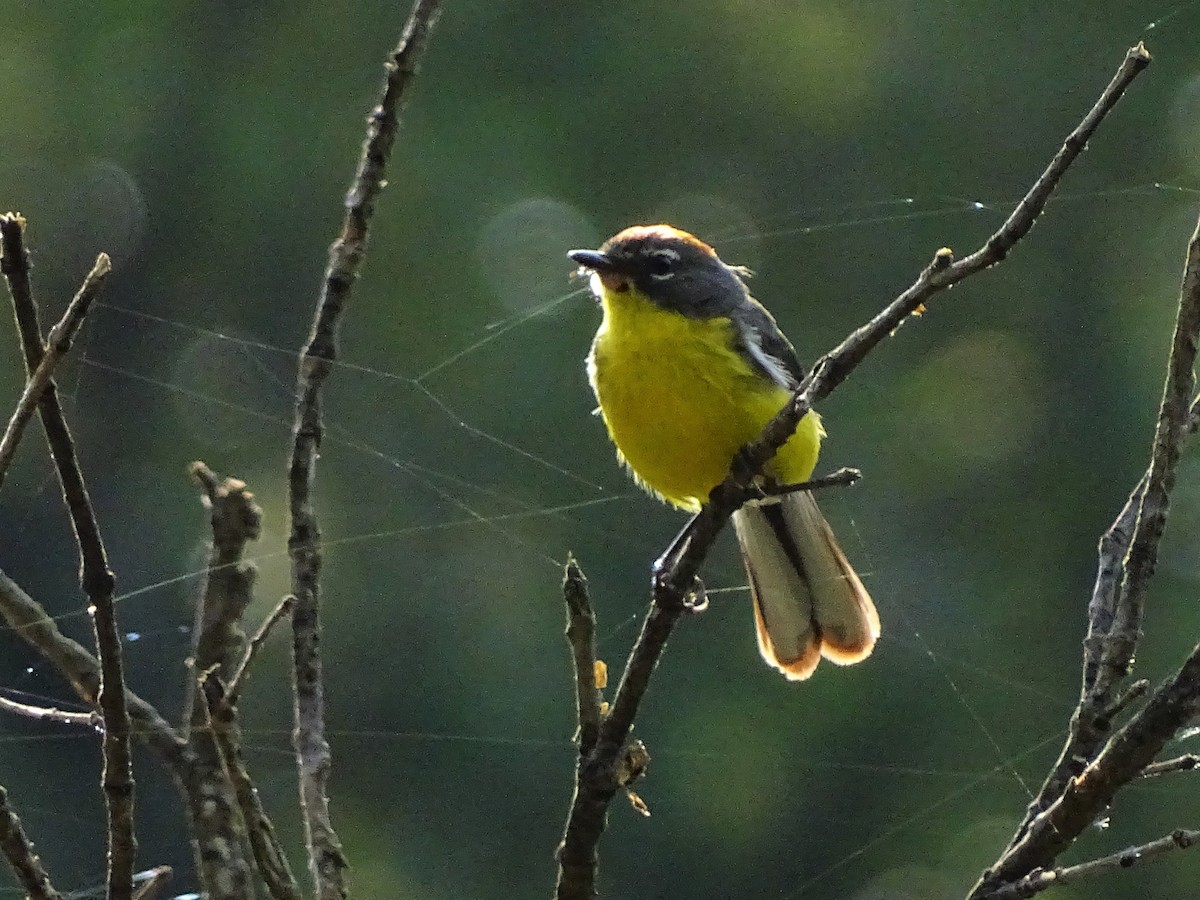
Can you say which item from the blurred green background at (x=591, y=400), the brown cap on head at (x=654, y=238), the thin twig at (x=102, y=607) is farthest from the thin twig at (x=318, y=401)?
the blurred green background at (x=591, y=400)

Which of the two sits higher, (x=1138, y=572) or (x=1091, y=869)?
(x=1138, y=572)

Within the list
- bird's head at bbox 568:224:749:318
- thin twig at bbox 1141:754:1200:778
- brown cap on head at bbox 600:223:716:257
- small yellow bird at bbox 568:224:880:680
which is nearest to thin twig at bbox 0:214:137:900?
thin twig at bbox 1141:754:1200:778

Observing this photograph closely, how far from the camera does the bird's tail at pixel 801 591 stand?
→ 238 cm

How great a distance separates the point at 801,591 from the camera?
8.34ft

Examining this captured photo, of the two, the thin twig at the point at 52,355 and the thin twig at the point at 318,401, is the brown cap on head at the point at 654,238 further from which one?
the thin twig at the point at 52,355

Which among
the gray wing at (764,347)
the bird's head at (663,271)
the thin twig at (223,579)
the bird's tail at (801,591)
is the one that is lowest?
the thin twig at (223,579)

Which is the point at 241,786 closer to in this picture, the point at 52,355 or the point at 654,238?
the point at 52,355

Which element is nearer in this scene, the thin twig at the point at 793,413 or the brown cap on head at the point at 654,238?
the thin twig at the point at 793,413

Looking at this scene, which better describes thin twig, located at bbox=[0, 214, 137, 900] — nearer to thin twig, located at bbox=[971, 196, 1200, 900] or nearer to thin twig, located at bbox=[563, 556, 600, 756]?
thin twig, located at bbox=[563, 556, 600, 756]

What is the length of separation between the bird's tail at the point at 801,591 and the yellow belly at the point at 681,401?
6.7 inches

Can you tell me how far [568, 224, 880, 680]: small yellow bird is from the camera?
2203 millimetres

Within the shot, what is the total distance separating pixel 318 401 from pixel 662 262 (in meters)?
1.25

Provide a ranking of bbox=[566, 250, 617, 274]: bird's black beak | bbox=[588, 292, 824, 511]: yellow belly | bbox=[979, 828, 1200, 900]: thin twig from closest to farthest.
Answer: bbox=[979, 828, 1200, 900]: thin twig, bbox=[588, 292, 824, 511]: yellow belly, bbox=[566, 250, 617, 274]: bird's black beak

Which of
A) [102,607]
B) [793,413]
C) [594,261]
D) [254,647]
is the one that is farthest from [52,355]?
[594,261]
